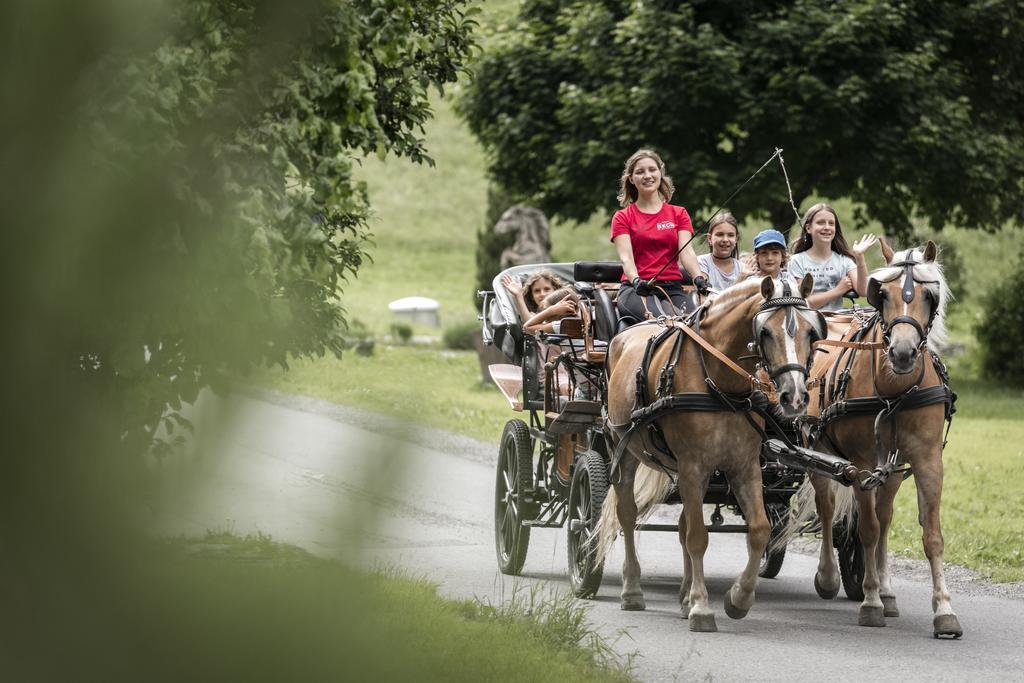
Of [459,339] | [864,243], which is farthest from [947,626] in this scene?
[459,339]

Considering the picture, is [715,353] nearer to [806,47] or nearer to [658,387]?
[658,387]

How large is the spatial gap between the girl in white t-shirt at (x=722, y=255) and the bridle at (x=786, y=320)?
6.28 feet

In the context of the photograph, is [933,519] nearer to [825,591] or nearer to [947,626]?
[947,626]

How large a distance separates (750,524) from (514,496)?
8.08ft

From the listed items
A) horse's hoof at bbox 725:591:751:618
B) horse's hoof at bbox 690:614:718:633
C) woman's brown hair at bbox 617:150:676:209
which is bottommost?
horse's hoof at bbox 690:614:718:633

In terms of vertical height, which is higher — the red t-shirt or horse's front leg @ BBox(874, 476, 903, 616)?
the red t-shirt

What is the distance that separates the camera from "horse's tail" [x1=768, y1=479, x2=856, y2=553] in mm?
8836

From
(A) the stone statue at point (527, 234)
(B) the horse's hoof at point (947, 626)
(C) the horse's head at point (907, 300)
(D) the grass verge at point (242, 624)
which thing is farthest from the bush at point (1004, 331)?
(D) the grass verge at point (242, 624)

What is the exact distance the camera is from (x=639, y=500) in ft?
28.3

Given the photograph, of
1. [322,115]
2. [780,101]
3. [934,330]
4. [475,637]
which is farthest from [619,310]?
[780,101]

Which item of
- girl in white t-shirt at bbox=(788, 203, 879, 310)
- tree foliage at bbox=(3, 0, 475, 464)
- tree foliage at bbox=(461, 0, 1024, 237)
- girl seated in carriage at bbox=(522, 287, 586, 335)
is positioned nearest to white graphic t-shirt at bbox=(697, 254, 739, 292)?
girl in white t-shirt at bbox=(788, 203, 879, 310)

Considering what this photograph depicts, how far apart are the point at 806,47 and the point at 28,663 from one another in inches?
928

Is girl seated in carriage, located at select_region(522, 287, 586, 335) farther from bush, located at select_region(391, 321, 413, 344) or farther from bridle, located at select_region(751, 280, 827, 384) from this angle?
bush, located at select_region(391, 321, 413, 344)

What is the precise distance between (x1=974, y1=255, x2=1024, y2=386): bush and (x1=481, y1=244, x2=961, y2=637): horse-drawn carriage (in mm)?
17213
